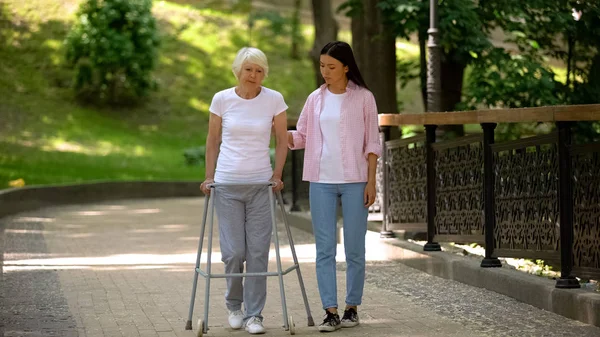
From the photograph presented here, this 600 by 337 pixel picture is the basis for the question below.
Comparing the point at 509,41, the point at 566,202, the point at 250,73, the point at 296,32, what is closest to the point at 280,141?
the point at 250,73

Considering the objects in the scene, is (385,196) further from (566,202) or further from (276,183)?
(276,183)

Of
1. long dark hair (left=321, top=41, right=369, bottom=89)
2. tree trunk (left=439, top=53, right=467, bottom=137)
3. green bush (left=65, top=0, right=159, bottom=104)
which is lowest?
long dark hair (left=321, top=41, right=369, bottom=89)

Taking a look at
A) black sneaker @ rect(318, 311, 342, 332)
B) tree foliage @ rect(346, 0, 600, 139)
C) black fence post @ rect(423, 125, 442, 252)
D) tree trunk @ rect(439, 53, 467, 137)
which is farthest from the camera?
tree trunk @ rect(439, 53, 467, 137)

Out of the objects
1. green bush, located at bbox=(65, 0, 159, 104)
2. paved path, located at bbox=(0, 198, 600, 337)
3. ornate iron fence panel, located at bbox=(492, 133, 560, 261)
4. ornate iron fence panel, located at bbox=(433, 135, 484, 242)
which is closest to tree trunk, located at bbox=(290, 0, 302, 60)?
green bush, located at bbox=(65, 0, 159, 104)

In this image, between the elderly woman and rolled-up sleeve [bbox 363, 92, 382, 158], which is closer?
the elderly woman

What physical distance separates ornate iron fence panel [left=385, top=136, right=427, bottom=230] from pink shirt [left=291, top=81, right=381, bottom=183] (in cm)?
430

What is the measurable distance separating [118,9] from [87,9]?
3.39ft

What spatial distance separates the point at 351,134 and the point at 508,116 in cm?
197

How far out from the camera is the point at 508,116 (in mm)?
10156

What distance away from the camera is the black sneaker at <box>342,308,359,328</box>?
8719mm

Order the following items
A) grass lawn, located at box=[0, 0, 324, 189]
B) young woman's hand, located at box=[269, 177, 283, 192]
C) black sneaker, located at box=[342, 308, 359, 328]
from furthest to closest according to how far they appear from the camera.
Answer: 1. grass lawn, located at box=[0, 0, 324, 189]
2. black sneaker, located at box=[342, 308, 359, 328]
3. young woman's hand, located at box=[269, 177, 283, 192]

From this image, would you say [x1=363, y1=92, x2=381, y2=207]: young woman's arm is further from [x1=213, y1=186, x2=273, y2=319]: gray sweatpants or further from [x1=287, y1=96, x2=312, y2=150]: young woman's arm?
[x1=213, y1=186, x2=273, y2=319]: gray sweatpants

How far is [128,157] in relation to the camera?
35.4 metres

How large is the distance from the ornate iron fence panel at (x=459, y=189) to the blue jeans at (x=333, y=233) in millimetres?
3007
